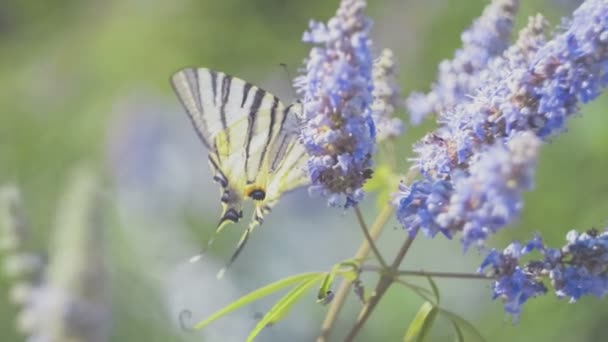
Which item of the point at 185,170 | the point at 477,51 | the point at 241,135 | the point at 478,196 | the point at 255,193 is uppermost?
the point at 185,170

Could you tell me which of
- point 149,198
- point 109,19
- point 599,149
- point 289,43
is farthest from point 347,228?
point 109,19

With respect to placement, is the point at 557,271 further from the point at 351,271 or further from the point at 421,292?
the point at 351,271

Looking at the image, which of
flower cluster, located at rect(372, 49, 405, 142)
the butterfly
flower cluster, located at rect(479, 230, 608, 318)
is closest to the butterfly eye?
the butterfly

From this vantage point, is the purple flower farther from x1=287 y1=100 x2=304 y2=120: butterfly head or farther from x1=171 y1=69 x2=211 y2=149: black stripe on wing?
x1=171 y1=69 x2=211 y2=149: black stripe on wing

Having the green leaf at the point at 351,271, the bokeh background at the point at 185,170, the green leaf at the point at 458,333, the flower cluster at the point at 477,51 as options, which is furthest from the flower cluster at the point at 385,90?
the bokeh background at the point at 185,170

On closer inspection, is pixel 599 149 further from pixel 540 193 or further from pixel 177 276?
pixel 177 276

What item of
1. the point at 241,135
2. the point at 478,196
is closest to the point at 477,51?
the point at 241,135
